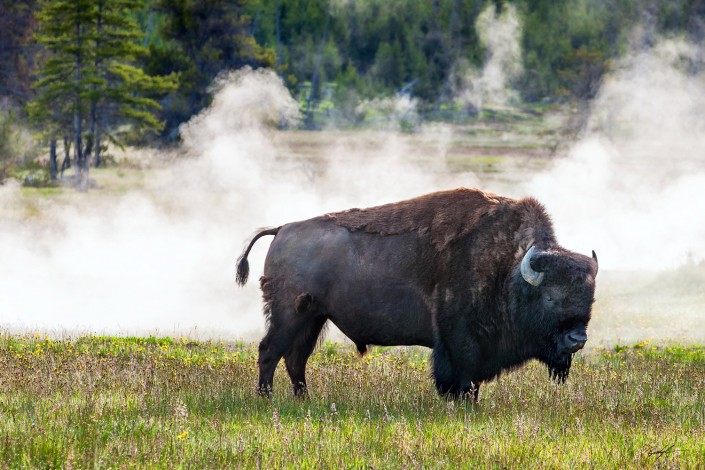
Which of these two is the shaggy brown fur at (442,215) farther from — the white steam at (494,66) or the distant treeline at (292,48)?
the white steam at (494,66)

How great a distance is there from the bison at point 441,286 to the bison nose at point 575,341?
10 mm

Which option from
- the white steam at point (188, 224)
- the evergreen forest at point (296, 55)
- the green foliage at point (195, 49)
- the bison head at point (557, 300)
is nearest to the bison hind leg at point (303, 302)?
the bison head at point (557, 300)

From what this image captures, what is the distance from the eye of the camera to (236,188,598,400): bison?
901 centimetres

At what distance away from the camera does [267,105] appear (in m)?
50.6

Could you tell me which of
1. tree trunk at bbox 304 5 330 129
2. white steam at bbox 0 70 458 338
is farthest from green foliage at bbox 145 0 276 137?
tree trunk at bbox 304 5 330 129

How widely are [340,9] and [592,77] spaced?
3923 cm

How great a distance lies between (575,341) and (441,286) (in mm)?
1417

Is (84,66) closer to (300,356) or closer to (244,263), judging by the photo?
(244,263)

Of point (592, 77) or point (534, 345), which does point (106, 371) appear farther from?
point (592, 77)

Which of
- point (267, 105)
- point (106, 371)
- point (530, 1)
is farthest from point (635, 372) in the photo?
point (530, 1)

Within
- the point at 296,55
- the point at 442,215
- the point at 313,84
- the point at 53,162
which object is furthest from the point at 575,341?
the point at 296,55

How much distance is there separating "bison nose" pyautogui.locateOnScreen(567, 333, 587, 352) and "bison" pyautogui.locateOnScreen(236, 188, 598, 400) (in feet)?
0.03

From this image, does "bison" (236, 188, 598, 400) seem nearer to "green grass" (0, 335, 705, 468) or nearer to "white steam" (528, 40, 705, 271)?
"green grass" (0, 335, 705, 468)

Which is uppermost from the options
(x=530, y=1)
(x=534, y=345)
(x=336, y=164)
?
(x=530, y=1)
